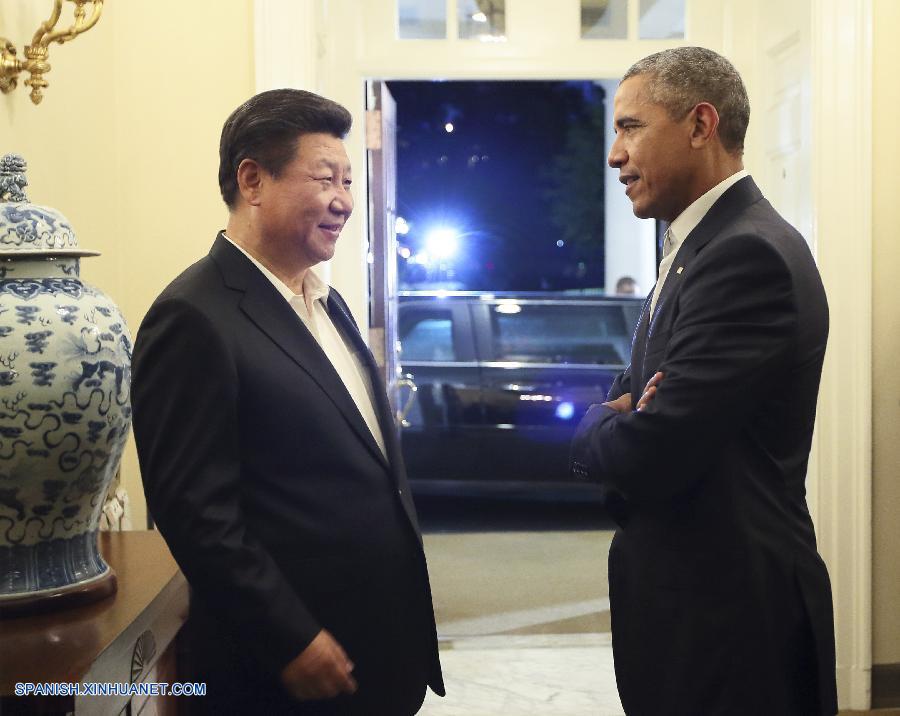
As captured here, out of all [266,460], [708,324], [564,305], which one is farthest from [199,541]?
[564,305]

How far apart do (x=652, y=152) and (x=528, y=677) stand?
2339 millimetres

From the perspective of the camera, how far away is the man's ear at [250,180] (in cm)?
152

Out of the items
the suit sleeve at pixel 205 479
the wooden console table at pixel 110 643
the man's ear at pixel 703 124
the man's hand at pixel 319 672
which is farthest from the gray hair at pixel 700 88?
the wooden console table at pixel 110 643

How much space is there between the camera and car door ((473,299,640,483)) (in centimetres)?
592

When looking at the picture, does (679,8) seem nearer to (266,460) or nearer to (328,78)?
(328,78)

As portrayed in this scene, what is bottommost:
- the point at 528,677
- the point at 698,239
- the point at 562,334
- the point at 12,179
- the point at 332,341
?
the point at 528,677

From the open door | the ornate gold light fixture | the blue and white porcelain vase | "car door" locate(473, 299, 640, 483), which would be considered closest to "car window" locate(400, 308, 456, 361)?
"car door" locate(473, 299, 640, 483)

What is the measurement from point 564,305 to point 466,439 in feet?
3.26

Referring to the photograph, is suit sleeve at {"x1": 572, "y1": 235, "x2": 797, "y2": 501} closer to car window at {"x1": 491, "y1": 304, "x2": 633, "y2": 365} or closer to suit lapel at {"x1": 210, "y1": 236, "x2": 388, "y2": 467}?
suit lapel at {"x1": 210, "y1": 236, "x2": 388, "y2": 467}

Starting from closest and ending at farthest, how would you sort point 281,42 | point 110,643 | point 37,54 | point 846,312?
point 110,643 < point 37,54 < point 281,42 < point 846,312

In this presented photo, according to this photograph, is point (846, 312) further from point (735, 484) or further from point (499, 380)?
point (499, 380)

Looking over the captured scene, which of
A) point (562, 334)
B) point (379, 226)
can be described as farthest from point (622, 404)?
point (562, 334)

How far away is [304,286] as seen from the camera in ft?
5.42

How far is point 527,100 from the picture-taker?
1381 cm
